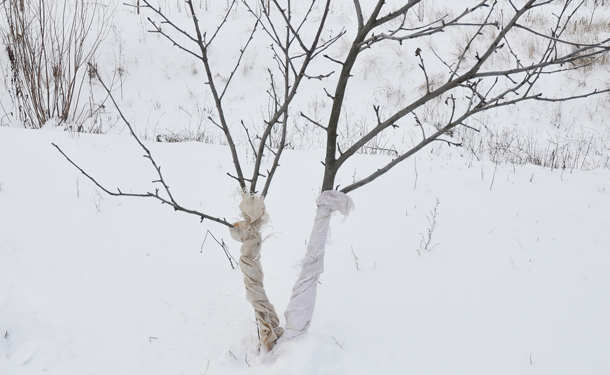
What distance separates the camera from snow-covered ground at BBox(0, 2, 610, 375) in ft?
6.02

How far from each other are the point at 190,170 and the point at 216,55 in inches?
261

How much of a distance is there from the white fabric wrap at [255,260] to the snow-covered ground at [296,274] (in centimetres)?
10

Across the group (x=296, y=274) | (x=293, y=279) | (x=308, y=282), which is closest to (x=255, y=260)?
(x=308, y=282)

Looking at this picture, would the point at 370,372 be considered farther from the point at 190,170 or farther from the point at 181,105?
the point at 181,105

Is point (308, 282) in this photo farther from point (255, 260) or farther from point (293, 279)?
point (293, 279)

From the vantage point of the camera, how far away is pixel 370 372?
1740mm

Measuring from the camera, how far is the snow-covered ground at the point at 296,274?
6.02ft

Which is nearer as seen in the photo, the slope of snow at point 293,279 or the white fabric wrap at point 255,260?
the white fabric wrap at point 255,260

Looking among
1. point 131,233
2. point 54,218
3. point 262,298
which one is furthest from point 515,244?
point 54,218

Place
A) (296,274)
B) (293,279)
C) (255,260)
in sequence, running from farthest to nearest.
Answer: (293,279), (296,274), (255,260)

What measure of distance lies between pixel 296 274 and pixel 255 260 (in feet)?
1.34

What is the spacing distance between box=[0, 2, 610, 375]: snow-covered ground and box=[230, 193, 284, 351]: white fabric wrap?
4.1 inches

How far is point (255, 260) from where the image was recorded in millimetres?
1737

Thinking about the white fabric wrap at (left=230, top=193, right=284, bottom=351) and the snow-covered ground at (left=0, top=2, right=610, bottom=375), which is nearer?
the white fabric wrap at (left=230, top=193, right=284, bottom=351)
